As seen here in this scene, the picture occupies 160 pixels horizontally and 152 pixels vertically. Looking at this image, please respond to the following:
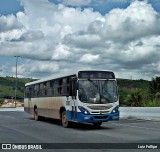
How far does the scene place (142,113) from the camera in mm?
30078

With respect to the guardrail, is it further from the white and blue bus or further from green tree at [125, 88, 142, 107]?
green tree at [125, 88, 142, 107]

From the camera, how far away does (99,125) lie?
72.4ft

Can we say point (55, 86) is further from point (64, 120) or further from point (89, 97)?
point (89, 97)

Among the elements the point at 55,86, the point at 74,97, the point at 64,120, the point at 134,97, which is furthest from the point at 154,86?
the point at 74,97

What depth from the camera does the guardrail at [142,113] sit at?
28.4m

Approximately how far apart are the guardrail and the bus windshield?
9029mm

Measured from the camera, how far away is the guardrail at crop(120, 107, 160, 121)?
28.4 m

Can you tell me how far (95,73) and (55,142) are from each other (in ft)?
22.0

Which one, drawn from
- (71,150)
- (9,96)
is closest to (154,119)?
(71,150)

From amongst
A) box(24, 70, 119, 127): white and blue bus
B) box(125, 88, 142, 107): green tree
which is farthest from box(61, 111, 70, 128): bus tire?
box(125, 88, 142, 107): green tree

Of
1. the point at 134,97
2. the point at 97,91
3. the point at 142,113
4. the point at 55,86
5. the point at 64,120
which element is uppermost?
the point at 55,86

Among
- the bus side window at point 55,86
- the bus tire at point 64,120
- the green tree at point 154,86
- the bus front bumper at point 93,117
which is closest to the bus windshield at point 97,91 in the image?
the bus front bumper at point 93,117

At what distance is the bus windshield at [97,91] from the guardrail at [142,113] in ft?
29.6

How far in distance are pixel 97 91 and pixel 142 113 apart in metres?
11.3
